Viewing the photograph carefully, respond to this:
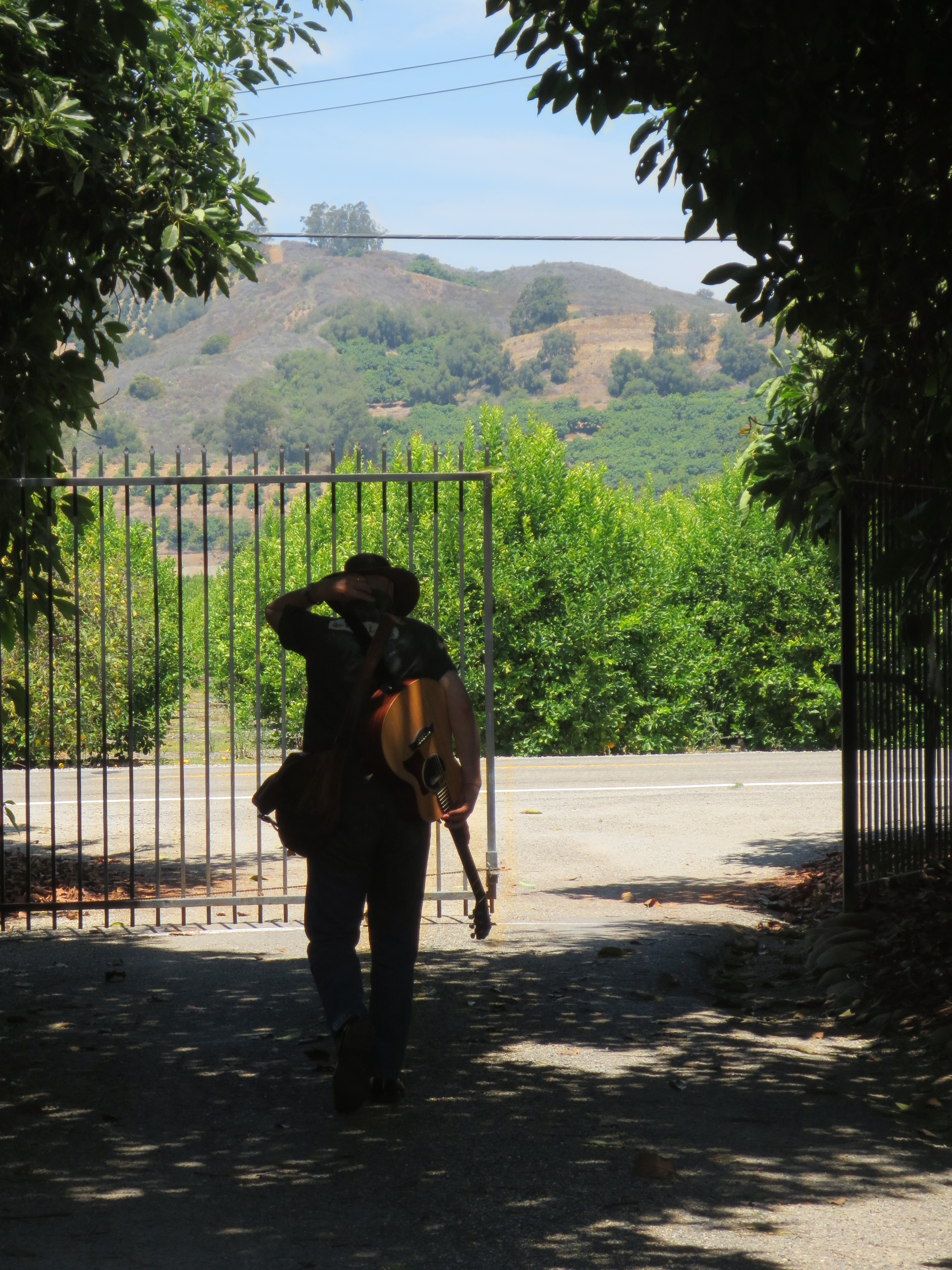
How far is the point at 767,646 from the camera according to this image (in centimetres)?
2356

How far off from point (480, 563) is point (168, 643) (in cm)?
508

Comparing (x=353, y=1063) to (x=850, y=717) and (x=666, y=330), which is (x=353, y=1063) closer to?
(x=850, y=717)

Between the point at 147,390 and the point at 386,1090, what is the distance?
621ft

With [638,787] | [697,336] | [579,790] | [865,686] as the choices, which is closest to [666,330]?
[697,336]

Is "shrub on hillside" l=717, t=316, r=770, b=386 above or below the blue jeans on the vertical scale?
above

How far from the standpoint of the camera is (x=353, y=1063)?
4559 mm

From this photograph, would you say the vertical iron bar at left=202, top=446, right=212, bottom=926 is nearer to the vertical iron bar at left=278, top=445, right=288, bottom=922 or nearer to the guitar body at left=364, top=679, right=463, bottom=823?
the vertical iron bar at left=278, top=445, right=288, bottom=922

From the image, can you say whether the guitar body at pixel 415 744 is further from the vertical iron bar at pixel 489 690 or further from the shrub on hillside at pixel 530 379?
the shrub on hillside at pixel 530 379

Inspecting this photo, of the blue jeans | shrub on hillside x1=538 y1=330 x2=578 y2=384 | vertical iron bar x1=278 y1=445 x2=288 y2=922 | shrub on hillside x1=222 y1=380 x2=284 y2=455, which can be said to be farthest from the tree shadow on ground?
shrub on hillside x1=538 y1=330 x2=578 y2=384

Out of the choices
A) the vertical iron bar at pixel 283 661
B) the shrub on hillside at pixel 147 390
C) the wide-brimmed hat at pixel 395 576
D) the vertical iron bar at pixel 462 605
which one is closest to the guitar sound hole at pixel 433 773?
the wide-brimmed hat at pixel 395 576

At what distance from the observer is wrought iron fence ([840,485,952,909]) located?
25.0 feet

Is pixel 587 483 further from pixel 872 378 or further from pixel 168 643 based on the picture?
pixel 872 378

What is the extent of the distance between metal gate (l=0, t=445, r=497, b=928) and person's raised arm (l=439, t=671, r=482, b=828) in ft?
6.57

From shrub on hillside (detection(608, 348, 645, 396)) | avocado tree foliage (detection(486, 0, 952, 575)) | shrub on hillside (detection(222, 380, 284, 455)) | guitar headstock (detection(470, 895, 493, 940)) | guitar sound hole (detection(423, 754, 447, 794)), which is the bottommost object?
guitar headstock (detection(470, 895, 493, 940))
